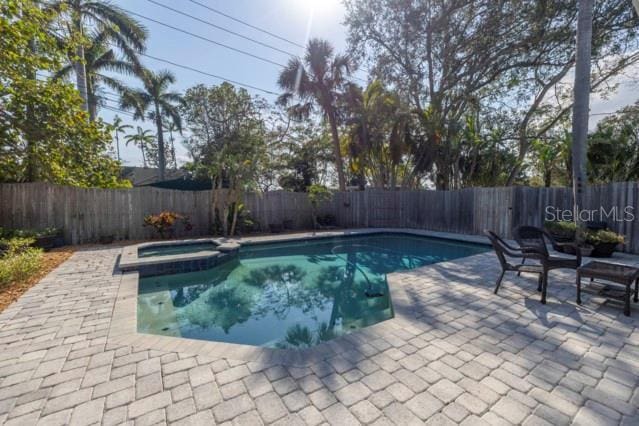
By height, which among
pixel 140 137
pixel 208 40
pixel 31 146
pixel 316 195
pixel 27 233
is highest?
pixel 208 40

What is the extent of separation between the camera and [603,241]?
19.4 ft

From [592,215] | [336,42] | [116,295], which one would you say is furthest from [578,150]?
[336,42]

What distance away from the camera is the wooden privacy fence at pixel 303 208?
6.84 metres

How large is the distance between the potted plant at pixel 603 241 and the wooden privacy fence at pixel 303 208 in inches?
33.0

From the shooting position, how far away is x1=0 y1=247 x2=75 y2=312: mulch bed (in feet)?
11.9

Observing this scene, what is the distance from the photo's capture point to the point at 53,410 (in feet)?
5.57

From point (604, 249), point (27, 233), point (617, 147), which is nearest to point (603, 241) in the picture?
point (604, 249)

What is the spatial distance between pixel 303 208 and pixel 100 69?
12000 millimetres

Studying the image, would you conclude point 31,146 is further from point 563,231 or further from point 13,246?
point 563,231

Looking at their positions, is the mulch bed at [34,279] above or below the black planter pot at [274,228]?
below

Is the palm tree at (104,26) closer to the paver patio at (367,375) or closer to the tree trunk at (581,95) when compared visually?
the paver patio at (367,375)

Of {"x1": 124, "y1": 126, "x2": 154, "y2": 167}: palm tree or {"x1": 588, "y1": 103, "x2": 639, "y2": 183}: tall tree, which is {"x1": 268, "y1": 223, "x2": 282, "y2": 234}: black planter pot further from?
{"x1": 124, "y1": 126, "x2": 154, "y2": 167}: palm tree

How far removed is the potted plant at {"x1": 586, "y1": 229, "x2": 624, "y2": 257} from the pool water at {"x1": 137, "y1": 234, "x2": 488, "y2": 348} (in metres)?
2.31

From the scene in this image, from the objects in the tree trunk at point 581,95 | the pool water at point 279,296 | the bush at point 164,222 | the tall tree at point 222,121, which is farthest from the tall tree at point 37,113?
the tree trunk at point 581,95
